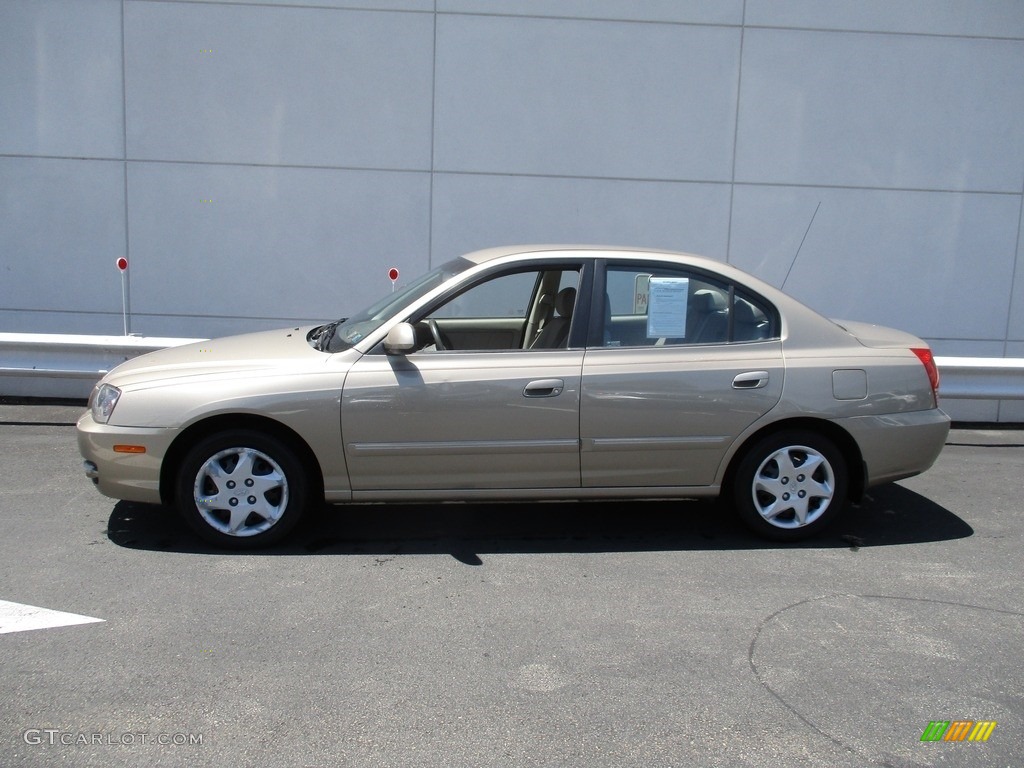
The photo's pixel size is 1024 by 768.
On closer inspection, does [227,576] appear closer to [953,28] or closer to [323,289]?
[323,289]

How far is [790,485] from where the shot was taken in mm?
5133

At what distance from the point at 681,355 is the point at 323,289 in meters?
5.21

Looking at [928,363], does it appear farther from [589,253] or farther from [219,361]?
[219,361]

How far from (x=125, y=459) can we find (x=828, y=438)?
3.77 m

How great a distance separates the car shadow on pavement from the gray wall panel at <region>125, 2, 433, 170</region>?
466cm

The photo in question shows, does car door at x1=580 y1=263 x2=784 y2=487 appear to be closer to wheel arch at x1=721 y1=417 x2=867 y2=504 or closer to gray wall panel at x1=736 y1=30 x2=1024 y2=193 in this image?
wheel arch at x1=721 y1=417 x2=867 y2=504

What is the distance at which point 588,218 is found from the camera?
366 inches

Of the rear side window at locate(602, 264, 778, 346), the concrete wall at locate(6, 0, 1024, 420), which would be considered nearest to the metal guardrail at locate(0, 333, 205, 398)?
the concrete wall at locate(6, 0, 1024, 420)

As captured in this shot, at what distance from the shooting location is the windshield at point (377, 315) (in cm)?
511

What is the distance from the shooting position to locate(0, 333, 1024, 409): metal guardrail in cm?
809

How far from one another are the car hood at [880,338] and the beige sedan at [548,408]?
35mm

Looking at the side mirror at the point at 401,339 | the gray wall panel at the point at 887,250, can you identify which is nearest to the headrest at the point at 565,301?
the side mirror at the point at 401,339

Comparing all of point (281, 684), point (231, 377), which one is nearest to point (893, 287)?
point (231, 377)

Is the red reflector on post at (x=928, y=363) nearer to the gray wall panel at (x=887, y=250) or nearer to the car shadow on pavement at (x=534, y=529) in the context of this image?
the car shadow on pavement at (x=534, y=529)
